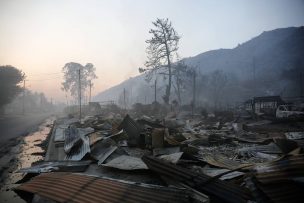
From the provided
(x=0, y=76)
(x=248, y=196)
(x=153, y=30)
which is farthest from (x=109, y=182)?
(x=0, y=76)

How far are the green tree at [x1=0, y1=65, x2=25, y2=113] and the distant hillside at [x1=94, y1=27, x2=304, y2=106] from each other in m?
32.0

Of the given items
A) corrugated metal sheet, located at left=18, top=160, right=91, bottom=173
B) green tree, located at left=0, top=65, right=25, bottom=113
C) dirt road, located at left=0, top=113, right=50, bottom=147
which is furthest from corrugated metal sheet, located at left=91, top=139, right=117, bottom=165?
green tree, located at left=0, top=65, right=25, bottom=113

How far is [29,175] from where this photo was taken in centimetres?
702

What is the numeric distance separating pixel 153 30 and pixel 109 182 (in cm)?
3319

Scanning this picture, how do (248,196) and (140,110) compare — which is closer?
(248,196)

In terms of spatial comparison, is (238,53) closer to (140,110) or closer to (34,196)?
(140,110)

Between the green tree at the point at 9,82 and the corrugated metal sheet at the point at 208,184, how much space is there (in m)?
45.3

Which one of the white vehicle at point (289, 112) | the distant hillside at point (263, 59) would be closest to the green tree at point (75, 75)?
the distant hillside at point (263, 59)

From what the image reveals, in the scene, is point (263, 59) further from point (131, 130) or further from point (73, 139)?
point (73, 139)

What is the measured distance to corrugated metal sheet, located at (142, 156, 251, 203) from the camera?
14.7ft

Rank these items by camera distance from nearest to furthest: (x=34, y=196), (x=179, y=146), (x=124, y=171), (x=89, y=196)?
(x=89, y=196), (x=34, y=196), (x=124, y=171), (x=179, y=146)

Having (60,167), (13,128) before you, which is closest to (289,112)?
(60,167)

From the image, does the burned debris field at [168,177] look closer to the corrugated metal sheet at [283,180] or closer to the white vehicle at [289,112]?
the corrugated metal sheet at [283,180]

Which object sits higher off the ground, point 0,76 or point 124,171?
point 0,76
